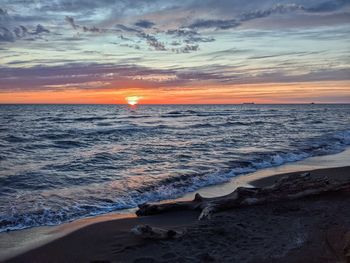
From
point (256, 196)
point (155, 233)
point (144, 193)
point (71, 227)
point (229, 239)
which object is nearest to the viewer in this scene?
point (229, 239)

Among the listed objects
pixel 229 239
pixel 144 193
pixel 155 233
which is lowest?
pixel 144 193

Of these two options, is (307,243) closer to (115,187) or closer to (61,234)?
(61,234)

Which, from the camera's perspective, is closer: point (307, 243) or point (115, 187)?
point (307, 243)

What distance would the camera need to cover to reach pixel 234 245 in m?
6.19

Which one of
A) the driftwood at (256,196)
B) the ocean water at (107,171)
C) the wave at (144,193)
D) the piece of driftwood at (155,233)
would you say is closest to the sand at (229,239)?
the piece of driftwood at (155,233)

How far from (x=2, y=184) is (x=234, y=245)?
26.9ft

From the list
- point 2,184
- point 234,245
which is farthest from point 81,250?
point 2,184

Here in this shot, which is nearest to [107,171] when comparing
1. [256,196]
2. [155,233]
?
[256,196]

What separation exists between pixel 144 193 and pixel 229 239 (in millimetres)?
4883

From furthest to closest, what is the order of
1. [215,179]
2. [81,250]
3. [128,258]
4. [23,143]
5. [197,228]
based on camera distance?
[23,143] < [215,179] < [197,228] < [81,250] < [128,258]

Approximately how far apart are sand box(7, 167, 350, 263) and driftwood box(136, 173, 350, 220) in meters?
0.23

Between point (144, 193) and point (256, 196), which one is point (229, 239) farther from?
point (144, 193)

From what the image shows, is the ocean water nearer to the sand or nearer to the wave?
the wave

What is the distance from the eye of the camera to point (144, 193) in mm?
11000
